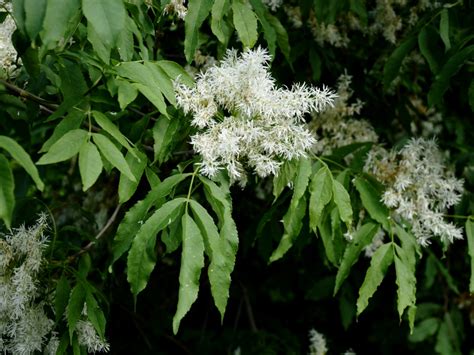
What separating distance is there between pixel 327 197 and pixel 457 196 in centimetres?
81

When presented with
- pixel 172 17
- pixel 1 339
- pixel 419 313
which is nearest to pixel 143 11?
pixel 172 17

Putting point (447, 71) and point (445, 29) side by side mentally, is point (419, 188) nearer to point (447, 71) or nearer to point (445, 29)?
point (447, 71)

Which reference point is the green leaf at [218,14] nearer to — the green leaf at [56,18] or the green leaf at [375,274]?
the green leaf at [56,18]

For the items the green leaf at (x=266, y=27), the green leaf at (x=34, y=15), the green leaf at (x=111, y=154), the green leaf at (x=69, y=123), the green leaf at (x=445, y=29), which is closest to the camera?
the green leaf at (x=34, y=15)

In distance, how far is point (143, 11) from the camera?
267 centimetres

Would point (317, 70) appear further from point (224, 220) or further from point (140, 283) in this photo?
point (140, 283)

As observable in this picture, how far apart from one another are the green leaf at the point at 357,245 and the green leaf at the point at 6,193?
4.42 ft

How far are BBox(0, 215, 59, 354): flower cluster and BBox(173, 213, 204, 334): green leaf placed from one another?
0.65m

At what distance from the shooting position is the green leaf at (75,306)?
223 cm

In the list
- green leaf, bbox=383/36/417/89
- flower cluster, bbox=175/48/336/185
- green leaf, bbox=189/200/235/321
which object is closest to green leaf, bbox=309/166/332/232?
flower cluster, bbox=175/48/336/185

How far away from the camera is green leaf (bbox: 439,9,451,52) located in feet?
9.59

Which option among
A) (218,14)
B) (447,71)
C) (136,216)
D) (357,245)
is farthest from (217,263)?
(447,71)

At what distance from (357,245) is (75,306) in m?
1.07

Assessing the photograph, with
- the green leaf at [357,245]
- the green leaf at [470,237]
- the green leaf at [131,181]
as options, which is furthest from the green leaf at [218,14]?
the green leaf at [470,237]
